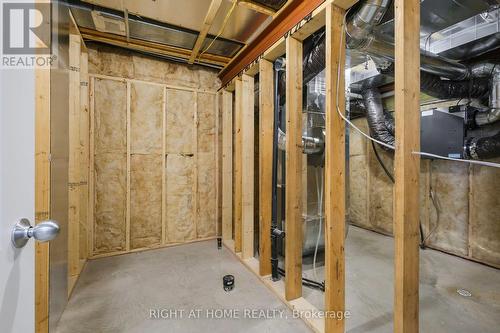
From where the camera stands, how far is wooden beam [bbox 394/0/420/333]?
110cm

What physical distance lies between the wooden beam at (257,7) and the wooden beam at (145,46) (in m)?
1.15

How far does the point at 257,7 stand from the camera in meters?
2.04

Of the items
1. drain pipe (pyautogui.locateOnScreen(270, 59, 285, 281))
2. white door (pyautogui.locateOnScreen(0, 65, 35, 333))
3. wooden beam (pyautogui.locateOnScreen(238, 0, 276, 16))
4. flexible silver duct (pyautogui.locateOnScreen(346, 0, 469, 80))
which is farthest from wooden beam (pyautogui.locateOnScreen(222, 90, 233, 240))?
white door (pyautogui.locateOnScreen(0, 65, 35, 333))

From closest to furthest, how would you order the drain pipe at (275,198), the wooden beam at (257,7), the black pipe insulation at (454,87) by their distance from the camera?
the wooden beam at (257,7) < the drain pipe at (275,198) < the black pipe insulation at (454,87)

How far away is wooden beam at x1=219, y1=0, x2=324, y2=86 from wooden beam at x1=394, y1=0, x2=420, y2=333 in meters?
0.64

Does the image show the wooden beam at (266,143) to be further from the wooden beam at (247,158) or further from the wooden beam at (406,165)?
the wooden beam at (406,165)

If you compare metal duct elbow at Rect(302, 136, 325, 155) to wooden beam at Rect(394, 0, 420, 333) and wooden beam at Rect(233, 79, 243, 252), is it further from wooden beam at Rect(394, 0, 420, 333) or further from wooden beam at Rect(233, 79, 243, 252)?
wooden beam at Rect(394, 0, 420, 333)

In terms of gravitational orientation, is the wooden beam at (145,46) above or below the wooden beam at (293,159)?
above

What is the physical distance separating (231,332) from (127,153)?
227 cm

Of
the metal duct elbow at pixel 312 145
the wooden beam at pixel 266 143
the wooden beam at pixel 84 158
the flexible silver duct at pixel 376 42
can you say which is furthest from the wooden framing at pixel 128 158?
the flexible silver duct at pixel 376 42

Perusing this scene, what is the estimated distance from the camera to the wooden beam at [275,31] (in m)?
1.67

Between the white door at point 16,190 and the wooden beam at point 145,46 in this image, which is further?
the wooden beam at point 145,46

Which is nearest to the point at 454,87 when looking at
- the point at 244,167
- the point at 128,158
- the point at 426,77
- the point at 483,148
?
the point at 426,77

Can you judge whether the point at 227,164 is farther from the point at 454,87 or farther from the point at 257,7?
the point at 454,87
